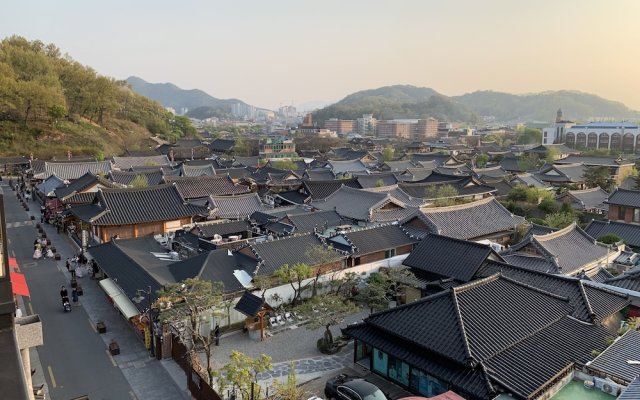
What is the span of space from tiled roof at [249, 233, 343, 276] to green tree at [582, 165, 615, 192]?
155 feet

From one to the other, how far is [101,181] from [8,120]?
4699cm

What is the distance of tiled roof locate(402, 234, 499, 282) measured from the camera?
A: 21453 millimetres

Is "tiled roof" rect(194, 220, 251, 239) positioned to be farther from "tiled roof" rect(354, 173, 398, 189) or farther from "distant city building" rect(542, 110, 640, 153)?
"distant city building" rect(542, 110, 640, 153)

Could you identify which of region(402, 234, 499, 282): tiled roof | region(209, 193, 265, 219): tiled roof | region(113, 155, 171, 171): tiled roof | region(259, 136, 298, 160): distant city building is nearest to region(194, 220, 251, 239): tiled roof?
region(209, 193, 265, 219): tiled roof

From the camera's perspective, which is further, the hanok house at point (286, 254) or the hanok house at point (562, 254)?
the hanok house at point (562, 254)

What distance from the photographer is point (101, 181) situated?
131ft

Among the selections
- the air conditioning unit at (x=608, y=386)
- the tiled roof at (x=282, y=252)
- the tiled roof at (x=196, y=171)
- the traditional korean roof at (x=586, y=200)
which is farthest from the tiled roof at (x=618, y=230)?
the tiled roof at (x=196, y=171)

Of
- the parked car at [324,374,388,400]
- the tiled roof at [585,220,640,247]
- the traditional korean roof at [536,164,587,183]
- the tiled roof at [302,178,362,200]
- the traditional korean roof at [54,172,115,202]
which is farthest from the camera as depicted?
the traditional korean roof at [536,164,587,183]

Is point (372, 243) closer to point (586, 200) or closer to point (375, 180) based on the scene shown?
point (375, 180)

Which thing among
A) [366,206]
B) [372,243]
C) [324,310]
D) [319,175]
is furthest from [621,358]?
[319,175]

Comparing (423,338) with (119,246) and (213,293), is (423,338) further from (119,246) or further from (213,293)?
(119,246)

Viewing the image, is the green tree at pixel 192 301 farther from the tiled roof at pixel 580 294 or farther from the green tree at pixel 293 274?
the tiled roof at pixel 580 294

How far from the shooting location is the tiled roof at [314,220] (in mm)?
32344

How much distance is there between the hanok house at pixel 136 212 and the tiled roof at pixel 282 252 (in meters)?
10.8
